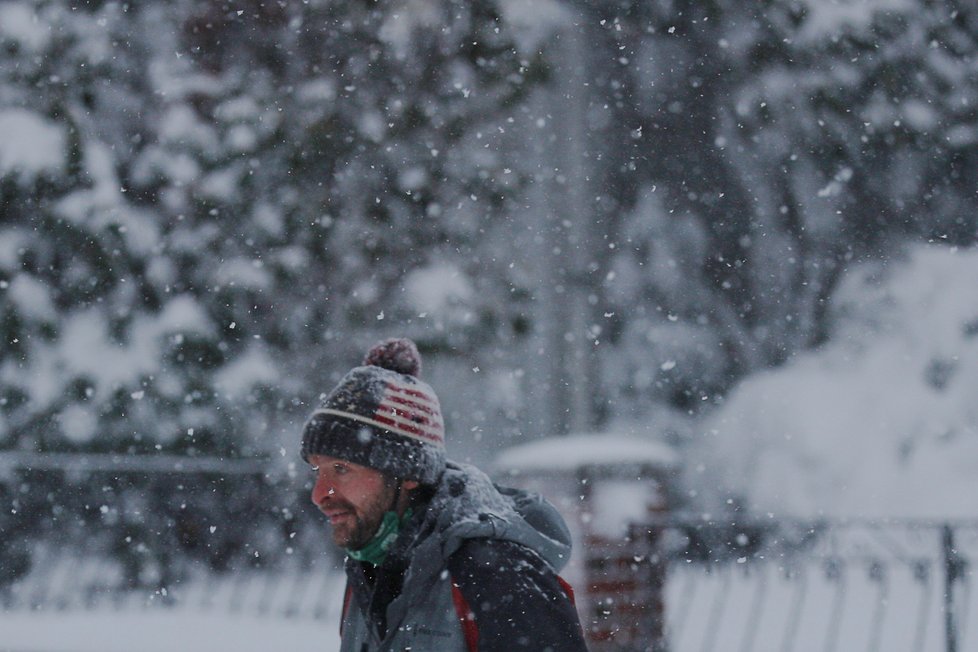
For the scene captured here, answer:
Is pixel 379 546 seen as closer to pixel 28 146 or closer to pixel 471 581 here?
pixel 471 581

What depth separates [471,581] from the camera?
1852 mm

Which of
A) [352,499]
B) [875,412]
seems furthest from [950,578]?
[875,412]

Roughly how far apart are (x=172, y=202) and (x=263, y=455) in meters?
2.38

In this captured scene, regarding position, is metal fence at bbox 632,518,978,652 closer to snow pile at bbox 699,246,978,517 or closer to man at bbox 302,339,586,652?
snow pile at bbox 699,246,978,517

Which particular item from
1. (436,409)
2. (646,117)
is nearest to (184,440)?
(646,117)

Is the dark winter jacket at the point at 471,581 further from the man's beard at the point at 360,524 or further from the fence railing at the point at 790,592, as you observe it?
the fence railing at the point at 790,592

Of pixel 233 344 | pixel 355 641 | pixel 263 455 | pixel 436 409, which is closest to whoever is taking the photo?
pixel 355 641

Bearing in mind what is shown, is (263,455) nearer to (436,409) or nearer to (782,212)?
(782,212)

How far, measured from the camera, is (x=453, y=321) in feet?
30.7

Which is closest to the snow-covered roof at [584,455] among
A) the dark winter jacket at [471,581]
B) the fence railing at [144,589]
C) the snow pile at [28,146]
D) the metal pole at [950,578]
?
the metal pole at [950,578]

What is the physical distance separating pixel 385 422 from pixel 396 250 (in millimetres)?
7678

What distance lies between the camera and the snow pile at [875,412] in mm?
Answer: 9578

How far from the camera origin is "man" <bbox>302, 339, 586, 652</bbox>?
1.81m

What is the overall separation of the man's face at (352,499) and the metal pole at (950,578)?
12.0 ft
